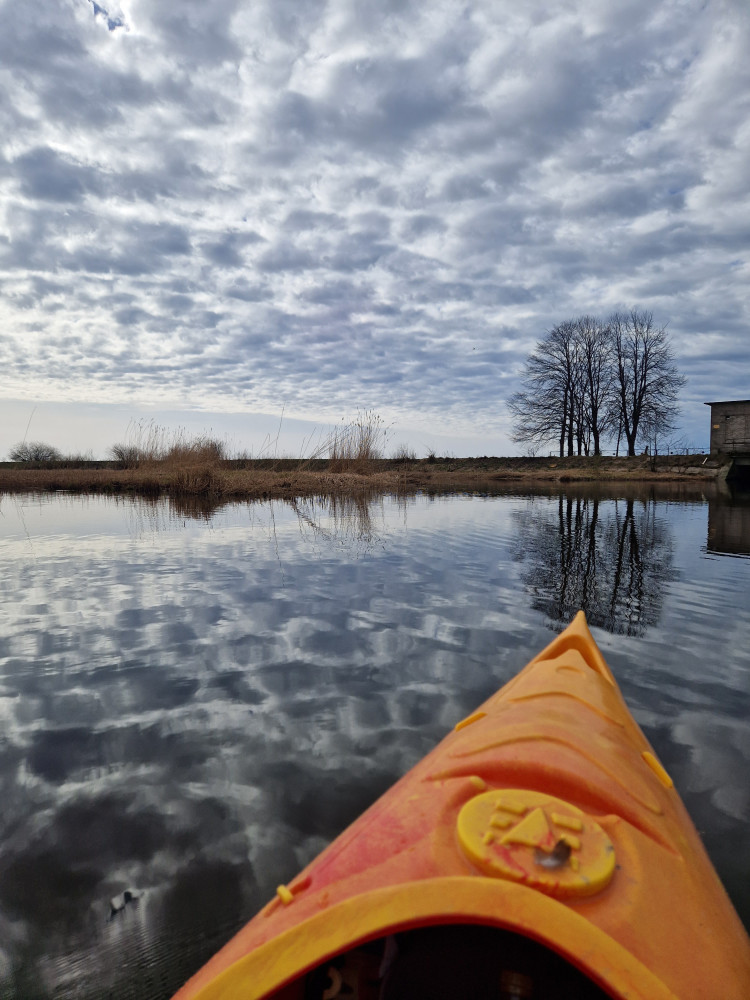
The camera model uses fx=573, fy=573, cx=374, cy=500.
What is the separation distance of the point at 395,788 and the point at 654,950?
738 mm

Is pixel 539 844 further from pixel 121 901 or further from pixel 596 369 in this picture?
pixel 596 369

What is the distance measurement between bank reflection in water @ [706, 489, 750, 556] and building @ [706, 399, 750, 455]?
38.1 ft

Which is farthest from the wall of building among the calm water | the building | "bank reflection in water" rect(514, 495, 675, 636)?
the calm water

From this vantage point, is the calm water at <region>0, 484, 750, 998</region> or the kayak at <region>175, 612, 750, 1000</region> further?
the calm water at <region>0, 484, 750, 998</region>

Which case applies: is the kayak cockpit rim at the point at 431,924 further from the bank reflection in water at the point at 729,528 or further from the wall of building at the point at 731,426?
the wall of building at the point at 731,426

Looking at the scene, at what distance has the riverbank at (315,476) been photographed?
1670 centimetres

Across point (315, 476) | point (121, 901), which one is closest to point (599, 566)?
point (121, 901)

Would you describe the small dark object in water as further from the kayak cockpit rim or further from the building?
the building

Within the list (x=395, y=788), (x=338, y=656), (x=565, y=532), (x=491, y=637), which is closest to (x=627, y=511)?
(x=565, y=532)

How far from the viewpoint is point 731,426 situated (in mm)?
25094

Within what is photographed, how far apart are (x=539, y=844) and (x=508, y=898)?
0.48ft

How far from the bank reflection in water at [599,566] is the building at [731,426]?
1662 centimetres

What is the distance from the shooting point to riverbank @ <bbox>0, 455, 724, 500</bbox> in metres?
16.7

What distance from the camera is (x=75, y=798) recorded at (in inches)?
→ 87.0
